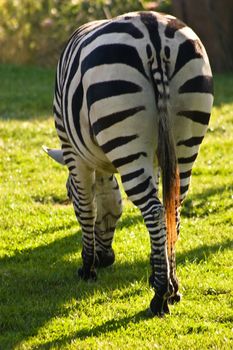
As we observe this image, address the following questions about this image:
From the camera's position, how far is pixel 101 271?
7.46 m

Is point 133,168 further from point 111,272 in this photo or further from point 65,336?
point 111,272

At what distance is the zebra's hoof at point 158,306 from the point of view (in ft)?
20.2

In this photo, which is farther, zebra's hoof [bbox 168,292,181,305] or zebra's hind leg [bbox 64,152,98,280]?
zebra's hind leg [bbox 64,152,98,280]

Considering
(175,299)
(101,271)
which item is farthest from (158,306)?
(101,271)

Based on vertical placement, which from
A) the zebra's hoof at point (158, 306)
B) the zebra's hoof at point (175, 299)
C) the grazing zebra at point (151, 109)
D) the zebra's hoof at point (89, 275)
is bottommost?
the zebra's hoof at point (89, 275)

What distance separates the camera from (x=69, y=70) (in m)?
6.66

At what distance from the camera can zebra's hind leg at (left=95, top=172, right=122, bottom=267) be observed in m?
7.62

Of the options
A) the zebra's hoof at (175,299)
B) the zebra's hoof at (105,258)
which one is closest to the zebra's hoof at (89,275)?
the zebra's hoof at (105,258)

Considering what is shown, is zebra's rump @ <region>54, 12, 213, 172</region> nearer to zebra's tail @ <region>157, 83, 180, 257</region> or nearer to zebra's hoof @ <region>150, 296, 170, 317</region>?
zebra's tail @ <region>157, 83, 180, 257</region>

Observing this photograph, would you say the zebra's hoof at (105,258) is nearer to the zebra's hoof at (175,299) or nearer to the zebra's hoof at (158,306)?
the zebra's hoof at (175,299)

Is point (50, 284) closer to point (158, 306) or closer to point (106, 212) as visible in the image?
point (106, 212)

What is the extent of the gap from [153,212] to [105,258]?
1747 mm

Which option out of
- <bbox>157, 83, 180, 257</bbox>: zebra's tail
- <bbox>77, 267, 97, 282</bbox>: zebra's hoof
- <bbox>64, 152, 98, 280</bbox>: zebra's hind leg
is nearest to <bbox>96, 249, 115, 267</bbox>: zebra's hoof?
<bbox>64, 152, 98, 280</bbox>: zebra's hind leg

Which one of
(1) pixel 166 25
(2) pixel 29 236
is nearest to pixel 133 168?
(1) pixel 166 25
